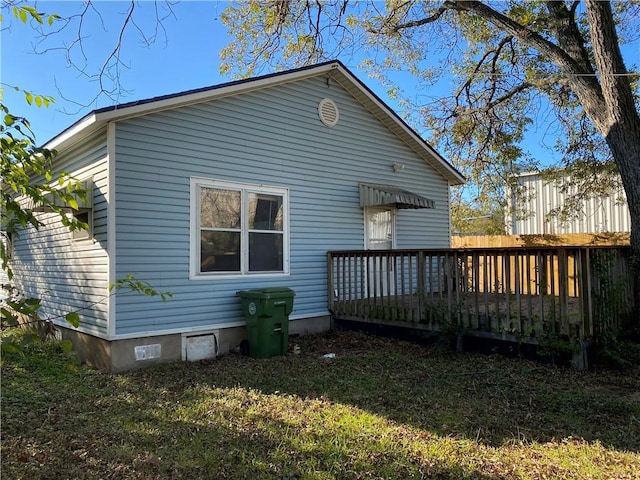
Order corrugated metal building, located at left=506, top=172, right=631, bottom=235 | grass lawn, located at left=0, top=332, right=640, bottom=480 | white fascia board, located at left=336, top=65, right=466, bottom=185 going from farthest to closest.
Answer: corrugated metal building, located at left=506, top=172, right=631, bottom=235, white fascia board, located at left=336, top=65, right=466, bottom=185, grass lawn, located at left=0, top=332, right=640, bottom=480

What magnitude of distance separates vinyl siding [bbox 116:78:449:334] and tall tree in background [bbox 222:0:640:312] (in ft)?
3.69

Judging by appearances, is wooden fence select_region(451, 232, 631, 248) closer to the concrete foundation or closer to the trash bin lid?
the trash bin lid

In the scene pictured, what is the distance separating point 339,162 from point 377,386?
4707 mm

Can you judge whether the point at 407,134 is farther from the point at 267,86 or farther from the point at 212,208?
the point at 212,208

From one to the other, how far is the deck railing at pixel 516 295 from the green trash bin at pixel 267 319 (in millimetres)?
1628

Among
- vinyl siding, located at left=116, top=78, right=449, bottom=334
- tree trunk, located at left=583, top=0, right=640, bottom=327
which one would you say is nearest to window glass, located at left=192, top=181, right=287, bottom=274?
vinyl siding, located at left=116, top=78, right=449, bottom=334

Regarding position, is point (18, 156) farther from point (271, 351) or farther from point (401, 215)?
point (401, 215)

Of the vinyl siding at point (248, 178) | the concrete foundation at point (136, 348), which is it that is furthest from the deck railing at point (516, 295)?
the concrete foundation at point (136, 348)

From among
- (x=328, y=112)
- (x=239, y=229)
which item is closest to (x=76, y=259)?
(x=239, y=229)

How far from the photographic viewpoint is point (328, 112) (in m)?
8.59

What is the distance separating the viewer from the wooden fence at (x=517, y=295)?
5.57 m

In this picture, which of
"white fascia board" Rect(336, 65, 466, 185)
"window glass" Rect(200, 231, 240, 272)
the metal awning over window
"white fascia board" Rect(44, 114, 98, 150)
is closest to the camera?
"white fascia board" Rect(44, 114, 98, 150)

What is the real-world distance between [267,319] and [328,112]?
416 cm

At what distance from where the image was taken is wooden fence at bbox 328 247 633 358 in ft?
18.3
